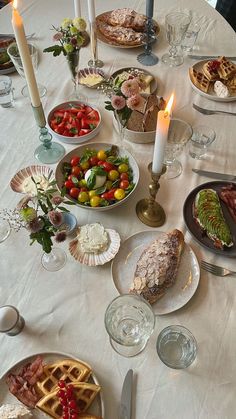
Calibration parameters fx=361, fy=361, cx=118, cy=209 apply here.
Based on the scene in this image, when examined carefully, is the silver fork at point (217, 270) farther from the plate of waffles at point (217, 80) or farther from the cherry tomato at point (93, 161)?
the plate of waffles at point (217, 80)

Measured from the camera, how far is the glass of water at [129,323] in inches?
35.1

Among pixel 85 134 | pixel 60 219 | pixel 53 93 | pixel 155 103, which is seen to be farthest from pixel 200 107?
pixel 60 219

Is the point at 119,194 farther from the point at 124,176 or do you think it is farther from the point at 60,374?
the point at 60,374

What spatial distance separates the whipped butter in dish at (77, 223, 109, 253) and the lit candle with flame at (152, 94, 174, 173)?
246 mm

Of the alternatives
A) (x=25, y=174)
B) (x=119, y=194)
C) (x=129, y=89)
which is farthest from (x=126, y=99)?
(x=25, y=174)

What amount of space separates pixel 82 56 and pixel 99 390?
144 centimetres

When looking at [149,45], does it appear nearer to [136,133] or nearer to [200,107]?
[200,107]

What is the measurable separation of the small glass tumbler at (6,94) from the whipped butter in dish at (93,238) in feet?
2.32

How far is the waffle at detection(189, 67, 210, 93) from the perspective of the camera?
152 cm

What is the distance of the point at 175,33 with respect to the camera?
1576 mm

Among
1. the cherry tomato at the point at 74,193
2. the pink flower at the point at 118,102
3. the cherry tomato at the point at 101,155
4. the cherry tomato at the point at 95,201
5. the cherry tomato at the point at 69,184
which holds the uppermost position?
the pink flower at the point at 118,102

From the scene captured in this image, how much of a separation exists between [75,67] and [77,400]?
1156 millimetres

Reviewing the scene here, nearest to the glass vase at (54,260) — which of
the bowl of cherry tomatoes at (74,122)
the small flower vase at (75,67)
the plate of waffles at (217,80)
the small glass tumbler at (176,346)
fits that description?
the small glass tumbler at (176,346)

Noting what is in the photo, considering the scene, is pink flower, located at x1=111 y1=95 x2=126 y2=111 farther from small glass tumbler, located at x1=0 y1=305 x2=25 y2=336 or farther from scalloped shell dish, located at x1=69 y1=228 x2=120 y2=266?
small glass tumbler, located at x1=0 y1=305 x2=25 y2=336
